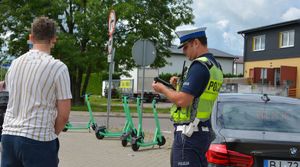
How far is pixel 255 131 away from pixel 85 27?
24.4 metres

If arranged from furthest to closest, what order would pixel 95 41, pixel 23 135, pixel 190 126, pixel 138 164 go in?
1. pixel 95 41
2. pixel 138 164
3. pixel 190 126
4. pixel 23 135

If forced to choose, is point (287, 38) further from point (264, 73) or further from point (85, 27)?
point (85, 27)

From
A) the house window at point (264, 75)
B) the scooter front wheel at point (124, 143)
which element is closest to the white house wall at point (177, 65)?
the house window at point (264, 75)

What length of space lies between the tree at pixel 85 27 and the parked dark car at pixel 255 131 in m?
22.2

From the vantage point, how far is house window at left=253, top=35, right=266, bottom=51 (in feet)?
150

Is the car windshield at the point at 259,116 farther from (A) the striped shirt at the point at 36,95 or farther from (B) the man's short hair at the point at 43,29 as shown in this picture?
(B) the man's short hair at the point at 43,29

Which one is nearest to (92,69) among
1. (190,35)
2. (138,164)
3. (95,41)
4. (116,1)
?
(95,41)

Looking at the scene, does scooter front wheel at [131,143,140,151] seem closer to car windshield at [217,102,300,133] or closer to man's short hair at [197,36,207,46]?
car windshield at [217,102,300,133]

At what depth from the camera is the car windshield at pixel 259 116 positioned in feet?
17.9

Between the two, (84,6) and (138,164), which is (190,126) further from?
(84,6)

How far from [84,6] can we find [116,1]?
6.63ft

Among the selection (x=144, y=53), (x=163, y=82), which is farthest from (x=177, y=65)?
(x=163, y=82)

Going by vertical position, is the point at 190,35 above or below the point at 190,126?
above

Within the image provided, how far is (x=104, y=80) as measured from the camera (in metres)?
54.7
